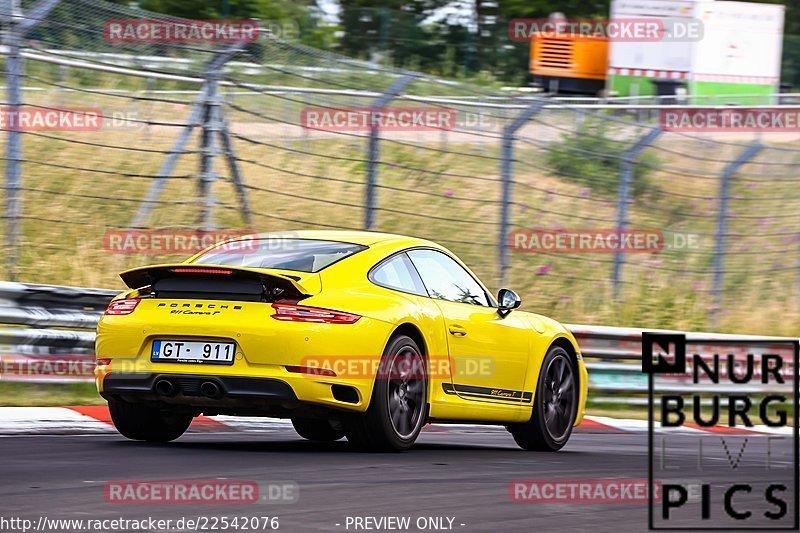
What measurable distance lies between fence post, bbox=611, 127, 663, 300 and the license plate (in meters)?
8.05

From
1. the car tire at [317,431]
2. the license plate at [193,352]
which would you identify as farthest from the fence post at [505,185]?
the license plate at [193,352]

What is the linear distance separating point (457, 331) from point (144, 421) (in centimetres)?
192

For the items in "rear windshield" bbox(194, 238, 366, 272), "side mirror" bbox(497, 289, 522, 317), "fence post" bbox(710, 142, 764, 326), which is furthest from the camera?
"fence post" bbox(710, 142, 764, 326)

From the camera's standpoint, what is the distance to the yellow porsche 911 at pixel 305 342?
7645 mm

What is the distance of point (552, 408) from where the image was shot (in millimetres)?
9742

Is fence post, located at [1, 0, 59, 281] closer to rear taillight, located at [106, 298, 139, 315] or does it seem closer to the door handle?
rear taillight, located at [106, 298, 139, 315]

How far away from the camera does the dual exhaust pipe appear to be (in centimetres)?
764

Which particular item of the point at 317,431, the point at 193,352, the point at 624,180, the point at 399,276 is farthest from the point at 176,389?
the point at 624,180

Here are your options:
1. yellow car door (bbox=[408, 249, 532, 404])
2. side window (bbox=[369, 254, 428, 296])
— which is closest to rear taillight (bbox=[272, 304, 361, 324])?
side window (bbox=[369, 254, 428, 296])

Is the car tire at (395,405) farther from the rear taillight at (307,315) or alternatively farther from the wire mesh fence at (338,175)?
the wire mesh fence at (338,175)

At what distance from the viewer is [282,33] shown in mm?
33969

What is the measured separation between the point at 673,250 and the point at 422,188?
352 centimetres

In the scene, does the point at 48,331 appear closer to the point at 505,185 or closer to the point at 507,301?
the point at 507,301

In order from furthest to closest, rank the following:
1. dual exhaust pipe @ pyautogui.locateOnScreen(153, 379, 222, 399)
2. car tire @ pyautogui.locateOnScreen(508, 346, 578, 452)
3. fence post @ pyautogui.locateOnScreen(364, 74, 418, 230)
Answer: fence post @ pyautogui.locateOnScreen(364, 74, 418, 230), car tire @ pyautogui.locateOnScreen(508, 346, 578, 452), dual exhaust pipe @ pyautogui.locateOnScreen(153, 379, 222, 399)
